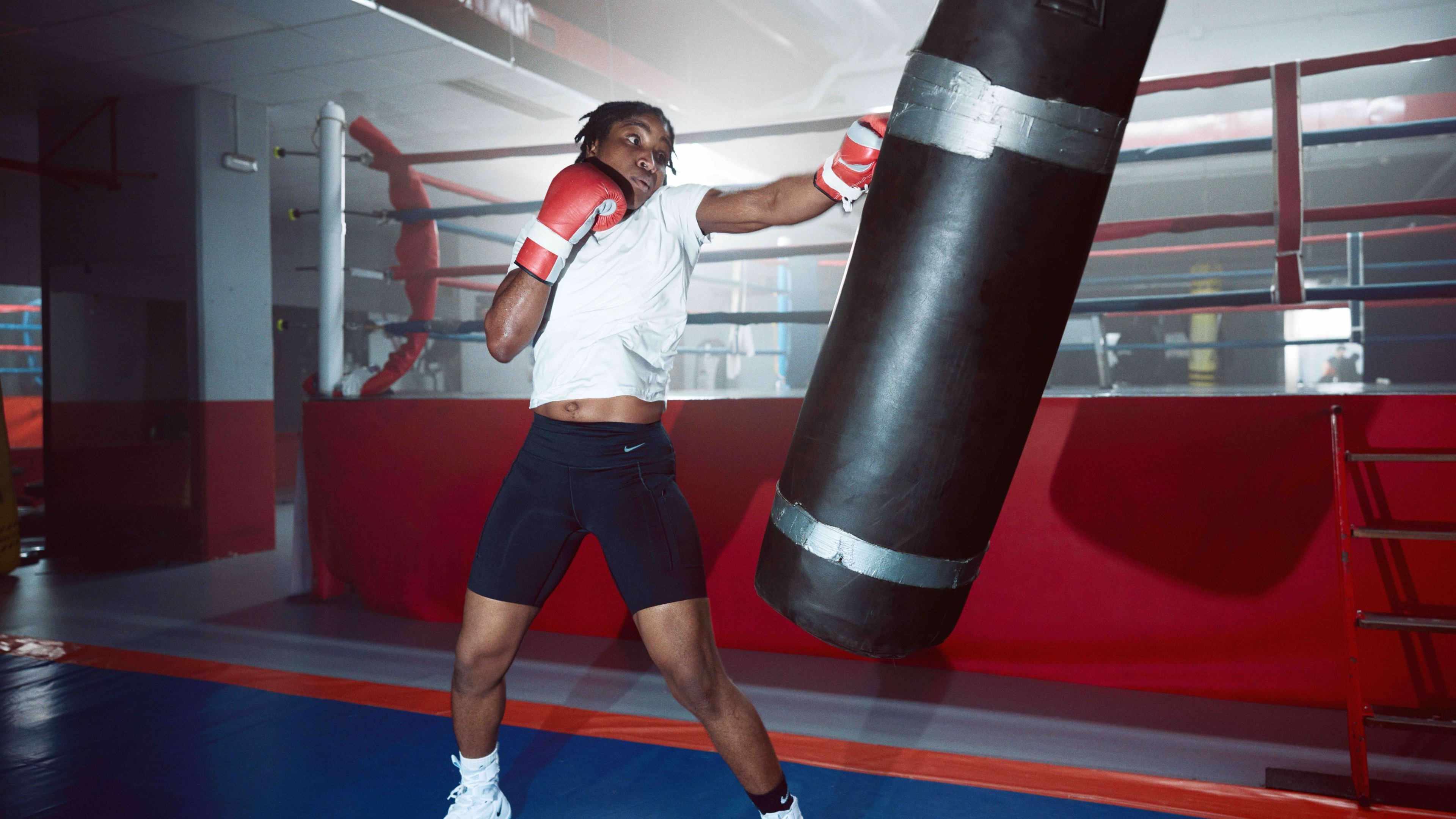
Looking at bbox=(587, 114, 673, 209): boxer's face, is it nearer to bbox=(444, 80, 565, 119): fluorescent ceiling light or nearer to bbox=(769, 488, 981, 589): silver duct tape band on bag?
bbox=(769, 488, 981, 589): silver duct tape band on bag

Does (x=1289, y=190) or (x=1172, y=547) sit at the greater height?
(x=1289, y=190)

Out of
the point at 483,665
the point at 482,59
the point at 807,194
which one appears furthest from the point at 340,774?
the point at 482,59

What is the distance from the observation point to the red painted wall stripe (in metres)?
1.76

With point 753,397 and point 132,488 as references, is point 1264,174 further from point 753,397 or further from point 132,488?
point 132,488

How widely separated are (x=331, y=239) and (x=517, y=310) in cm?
219

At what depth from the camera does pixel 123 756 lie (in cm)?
207

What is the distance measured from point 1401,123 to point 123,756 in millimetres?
3391

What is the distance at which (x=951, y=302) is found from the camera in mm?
1097

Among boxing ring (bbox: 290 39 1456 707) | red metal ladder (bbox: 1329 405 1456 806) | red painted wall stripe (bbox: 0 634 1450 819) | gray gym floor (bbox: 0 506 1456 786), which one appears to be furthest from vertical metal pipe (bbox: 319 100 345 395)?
red metal ladder (bbox: 1329 405 1456 806)

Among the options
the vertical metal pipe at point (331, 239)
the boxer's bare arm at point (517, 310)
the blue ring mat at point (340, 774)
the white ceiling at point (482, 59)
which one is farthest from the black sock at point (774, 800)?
the white ceiling at point (482, 59)

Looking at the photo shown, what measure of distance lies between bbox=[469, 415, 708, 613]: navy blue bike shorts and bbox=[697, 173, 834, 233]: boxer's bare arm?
385 mm

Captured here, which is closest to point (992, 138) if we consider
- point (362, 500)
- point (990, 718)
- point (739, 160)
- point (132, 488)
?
point (990, 718)

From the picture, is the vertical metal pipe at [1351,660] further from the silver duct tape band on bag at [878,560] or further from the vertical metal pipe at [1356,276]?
the vertical metal pipe at [1356,276]

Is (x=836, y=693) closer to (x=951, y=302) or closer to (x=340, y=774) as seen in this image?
(x=340, y=774)
